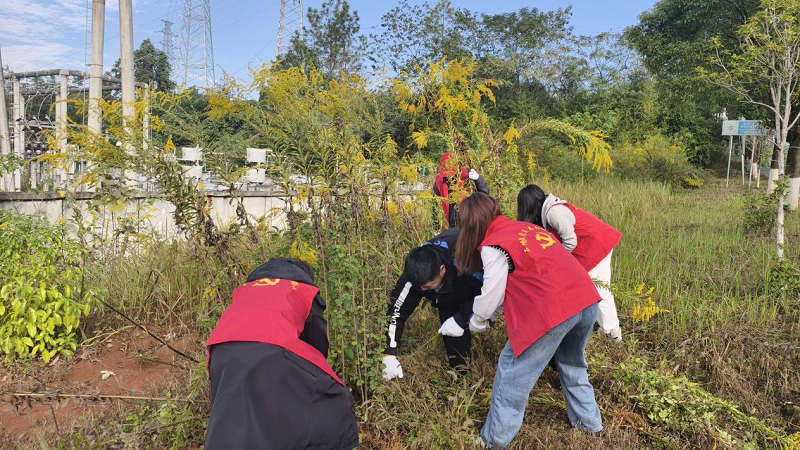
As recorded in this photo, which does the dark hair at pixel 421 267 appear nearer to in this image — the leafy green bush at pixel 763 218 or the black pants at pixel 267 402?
the black pants at pixel 267 402

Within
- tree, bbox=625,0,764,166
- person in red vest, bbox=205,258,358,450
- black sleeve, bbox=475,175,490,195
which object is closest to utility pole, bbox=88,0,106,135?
black sleeve, bbox=475,175,490,195

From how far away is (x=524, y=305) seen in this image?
8.78 feet

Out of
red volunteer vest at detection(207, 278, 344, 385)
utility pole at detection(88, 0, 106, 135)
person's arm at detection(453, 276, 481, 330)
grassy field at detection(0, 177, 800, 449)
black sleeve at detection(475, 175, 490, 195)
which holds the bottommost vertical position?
grassy field at detection(0, 177, 800, 449)

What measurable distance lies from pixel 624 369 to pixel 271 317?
90.1 inches

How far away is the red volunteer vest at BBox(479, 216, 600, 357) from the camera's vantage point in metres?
2.59

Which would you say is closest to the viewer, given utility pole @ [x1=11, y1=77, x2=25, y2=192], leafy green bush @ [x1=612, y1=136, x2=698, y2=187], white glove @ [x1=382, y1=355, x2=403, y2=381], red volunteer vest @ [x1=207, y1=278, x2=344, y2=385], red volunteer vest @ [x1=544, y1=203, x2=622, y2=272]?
red volunteer vest @ [x1=207, y1=278, x2=344, y2=385]

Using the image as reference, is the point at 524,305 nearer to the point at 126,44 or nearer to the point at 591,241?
the point at 591,241

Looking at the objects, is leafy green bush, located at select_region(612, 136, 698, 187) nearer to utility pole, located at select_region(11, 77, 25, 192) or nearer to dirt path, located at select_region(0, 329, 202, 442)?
dirt path, located at select_region(0, 329, 202, 442)

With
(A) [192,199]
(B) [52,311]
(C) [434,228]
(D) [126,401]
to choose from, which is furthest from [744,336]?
(B) [52,311]

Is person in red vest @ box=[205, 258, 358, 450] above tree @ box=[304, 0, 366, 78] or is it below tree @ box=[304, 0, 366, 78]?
below

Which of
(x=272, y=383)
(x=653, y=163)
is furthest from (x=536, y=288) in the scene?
(x=653, y=163)

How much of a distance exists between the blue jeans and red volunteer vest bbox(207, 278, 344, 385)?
99cm

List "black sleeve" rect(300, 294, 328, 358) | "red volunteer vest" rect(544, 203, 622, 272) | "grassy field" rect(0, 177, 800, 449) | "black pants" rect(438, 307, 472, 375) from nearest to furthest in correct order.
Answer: "black sleeve" rect(300, 294, 328, 358) < "grassy field" rect(0, 177, 800, 449) < "black pants" rect(438, 307, 472, 375) < "red volunteer vest" rect(544, 203, 622, 272)

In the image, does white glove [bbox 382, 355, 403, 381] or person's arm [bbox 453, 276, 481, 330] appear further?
person's arm [bbox 453, 276, 481, 330]
